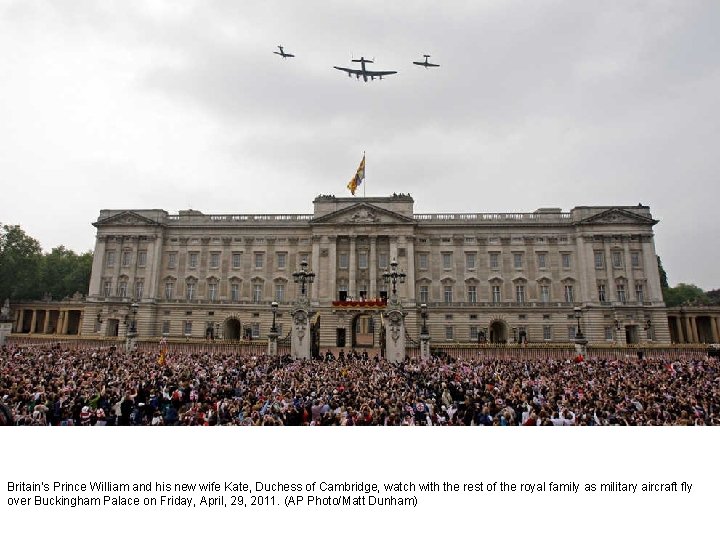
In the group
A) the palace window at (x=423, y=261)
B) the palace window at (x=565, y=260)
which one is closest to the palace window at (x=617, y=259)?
the palace window at (x=565, y=260)

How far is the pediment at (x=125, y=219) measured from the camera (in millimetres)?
61594

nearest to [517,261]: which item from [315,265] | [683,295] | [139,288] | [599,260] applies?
[599,260]

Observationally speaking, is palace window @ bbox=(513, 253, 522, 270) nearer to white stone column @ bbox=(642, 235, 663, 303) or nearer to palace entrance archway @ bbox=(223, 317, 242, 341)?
white stone column @ bbox=(642, 235, 663, 303)

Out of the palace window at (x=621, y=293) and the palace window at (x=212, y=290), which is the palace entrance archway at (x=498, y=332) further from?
the palace window at (x=212, y=290)

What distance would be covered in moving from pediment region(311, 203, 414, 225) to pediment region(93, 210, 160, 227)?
2447cm

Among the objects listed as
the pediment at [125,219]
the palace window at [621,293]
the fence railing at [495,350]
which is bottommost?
the fence railing at [495,350]

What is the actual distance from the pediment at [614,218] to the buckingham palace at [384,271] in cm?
13

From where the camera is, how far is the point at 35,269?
73000 mm

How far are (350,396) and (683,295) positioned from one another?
373ft

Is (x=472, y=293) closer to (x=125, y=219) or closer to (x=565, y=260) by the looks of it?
(x=565, y=260)

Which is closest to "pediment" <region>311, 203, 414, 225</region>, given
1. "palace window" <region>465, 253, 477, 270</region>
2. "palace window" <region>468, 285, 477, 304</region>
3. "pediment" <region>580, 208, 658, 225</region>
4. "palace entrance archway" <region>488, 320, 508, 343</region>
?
"palace window" <region>465, 253, 477, 270</region>

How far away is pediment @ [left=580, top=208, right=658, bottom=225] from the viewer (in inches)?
2267
